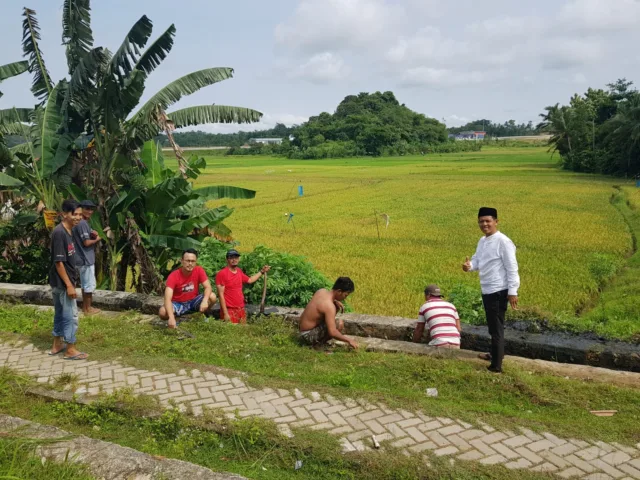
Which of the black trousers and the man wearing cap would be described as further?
the man wearing cap

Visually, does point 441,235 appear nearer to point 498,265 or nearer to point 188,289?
point 188,289

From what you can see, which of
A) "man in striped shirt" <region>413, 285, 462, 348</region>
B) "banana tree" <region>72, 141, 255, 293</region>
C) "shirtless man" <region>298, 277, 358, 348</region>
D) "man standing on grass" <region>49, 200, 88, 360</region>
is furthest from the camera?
"banana tree" <region>72, 141, 255, 293</region>

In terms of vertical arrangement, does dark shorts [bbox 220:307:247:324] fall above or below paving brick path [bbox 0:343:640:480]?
above

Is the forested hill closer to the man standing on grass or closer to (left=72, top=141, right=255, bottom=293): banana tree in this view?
(left=72, top=141, right=255, bottom=293): banana tree

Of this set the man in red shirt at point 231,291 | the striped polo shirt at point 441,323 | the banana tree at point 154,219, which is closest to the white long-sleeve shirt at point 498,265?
the striped polo shirt at point 441,323

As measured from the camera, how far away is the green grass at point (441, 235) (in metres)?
8.79

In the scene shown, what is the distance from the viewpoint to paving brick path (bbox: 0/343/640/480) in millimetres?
3164

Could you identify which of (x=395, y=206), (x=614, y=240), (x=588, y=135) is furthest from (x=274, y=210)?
(x=588, y=135)

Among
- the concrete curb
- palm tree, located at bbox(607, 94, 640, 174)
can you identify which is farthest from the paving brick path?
palm tree, located at bbox(607, 94, 640, 174)

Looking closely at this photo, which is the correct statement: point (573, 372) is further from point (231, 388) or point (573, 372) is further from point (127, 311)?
point (127, 311)

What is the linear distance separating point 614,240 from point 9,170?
1348 cm

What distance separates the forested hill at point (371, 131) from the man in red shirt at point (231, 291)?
68.4 meters

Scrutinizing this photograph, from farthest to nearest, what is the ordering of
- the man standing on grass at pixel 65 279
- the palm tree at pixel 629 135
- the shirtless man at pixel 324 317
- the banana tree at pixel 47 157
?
the palm tree at pixel 629 135
the banana tree at pixel 47 157
the shirtless man at pixel 324 317
the man standing on grass at pixel 65 279

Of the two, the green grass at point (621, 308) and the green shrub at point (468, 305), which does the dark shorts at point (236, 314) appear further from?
the green grass at point (621, 308)
